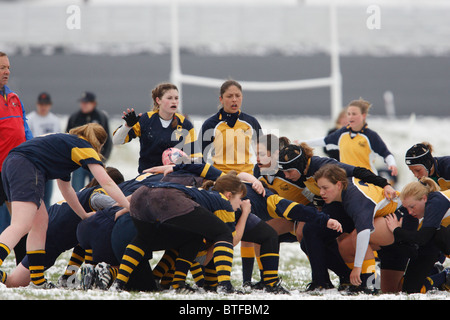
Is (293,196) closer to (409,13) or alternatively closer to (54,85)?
(54,85)

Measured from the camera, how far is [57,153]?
4891 millimetres

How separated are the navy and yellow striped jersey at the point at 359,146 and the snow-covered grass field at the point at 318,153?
51.1 inches

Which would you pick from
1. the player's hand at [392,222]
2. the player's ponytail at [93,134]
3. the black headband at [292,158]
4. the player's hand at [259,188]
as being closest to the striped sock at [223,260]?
the player's hand at [259,188]

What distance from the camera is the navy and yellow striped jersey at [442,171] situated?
5.69 meters

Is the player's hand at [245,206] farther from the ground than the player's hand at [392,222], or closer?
farther from the ground

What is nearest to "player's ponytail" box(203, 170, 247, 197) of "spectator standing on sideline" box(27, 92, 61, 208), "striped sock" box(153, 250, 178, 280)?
"striped sock" box(153, 250, 178, 280)

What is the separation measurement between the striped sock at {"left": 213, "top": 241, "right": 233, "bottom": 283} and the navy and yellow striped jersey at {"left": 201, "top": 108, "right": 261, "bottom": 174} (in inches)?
54.4

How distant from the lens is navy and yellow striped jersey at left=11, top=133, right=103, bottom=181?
15.9ft

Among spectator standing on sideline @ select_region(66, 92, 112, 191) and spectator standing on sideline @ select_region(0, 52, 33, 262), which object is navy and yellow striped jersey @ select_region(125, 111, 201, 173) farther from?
spectator standing on sideline @ select_region(66, 92, 112, 191)

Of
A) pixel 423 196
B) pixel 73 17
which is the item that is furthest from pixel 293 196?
pixel 73 17

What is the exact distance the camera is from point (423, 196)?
16.4 feet

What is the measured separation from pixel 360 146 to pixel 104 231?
3541mm

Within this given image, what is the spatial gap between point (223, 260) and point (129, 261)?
68 cm

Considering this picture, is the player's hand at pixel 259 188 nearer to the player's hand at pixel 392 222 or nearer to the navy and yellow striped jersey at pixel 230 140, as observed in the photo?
the navy and yellow striped jersey at pixel 230 140
